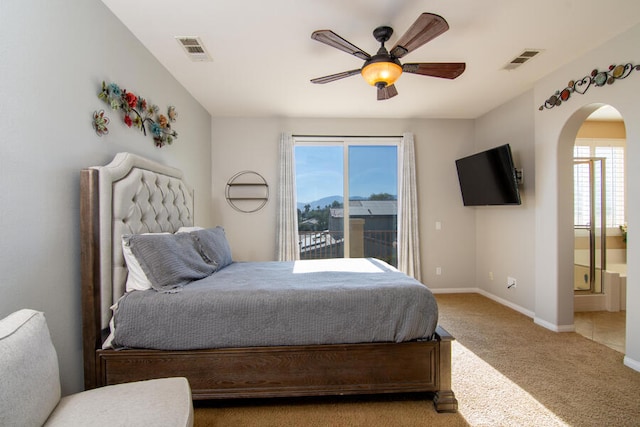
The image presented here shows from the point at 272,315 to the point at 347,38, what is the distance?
2.22m

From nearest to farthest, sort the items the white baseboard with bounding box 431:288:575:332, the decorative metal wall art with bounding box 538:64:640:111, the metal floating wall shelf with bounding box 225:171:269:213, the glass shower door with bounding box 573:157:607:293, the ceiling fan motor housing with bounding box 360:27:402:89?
1. the ceiling fan motor housing with bounding box 360:27:402:89
2. the decorative metal wall art with bounding box 538:64:640:111
3. the white baseboard with bounding box 431:288:575:332
4. the glass shower door with bounding box 573:157:607:293
5. the metal floating wall shelf with bounding box 225:171:269:213

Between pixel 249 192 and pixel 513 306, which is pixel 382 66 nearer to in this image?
pixel 249 192

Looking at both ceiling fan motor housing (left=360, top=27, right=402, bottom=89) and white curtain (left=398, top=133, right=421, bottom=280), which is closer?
ceiling fan motor housing (left=360, top=27, right=402, bottom=89)

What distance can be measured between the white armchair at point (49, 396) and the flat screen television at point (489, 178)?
3.67 m

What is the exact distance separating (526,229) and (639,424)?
219cm

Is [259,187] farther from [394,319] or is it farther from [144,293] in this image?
[394,319]

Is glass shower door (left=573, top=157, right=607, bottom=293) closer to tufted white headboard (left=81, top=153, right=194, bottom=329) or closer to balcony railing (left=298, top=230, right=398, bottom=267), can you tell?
balcony railing (left=298, top=230, right=398, bottom=267)

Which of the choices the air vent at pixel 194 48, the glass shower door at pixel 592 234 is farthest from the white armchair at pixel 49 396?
the glass shower door at pixel 592 234

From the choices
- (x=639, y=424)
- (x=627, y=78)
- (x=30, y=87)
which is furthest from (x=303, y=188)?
(x=639, y=424)

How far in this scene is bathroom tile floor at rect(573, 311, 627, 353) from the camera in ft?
9.06

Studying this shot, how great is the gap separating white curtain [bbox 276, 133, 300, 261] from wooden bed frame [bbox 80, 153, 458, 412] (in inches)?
94.9

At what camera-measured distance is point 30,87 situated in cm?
145

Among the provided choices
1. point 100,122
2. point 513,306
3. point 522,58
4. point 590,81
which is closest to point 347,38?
point 522,58

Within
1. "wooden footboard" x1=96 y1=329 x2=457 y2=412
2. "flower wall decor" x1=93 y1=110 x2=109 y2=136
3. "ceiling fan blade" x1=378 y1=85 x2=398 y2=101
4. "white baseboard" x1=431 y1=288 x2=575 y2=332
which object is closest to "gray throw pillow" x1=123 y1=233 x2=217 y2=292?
"wooden footboard" x1=96 y1=329 x2=457 y2=412
